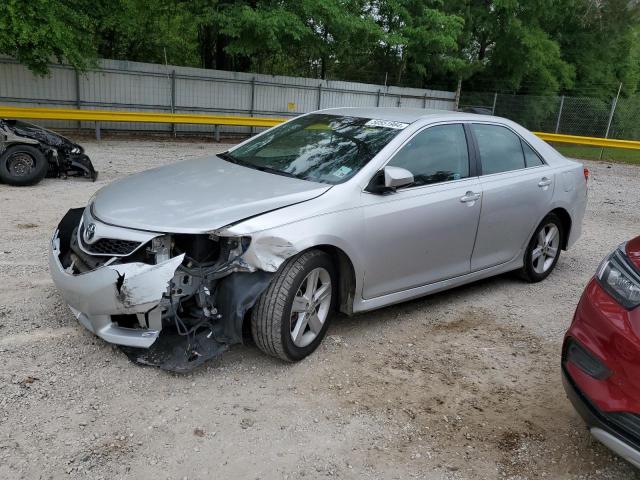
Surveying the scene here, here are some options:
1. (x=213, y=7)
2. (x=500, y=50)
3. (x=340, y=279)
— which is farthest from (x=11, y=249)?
(x=500, y=50)

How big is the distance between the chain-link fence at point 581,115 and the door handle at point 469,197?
17790mm

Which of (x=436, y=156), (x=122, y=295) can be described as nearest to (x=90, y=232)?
(x=122, y=295)

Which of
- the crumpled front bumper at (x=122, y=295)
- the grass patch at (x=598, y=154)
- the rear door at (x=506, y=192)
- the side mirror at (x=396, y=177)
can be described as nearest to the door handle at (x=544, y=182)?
the rear door at (x=506, y=192)

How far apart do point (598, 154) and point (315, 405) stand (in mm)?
20133

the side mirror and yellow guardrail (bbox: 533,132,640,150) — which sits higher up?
the side mirror

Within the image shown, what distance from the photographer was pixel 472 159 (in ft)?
15.5

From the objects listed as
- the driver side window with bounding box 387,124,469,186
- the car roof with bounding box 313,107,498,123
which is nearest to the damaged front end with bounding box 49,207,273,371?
the driver side window with bounding box 387,124,469,186

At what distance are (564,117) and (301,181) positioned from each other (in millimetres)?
21095

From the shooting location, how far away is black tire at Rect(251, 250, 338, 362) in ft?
11.2

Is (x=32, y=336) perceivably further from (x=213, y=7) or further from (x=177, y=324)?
(x=213, y=7)

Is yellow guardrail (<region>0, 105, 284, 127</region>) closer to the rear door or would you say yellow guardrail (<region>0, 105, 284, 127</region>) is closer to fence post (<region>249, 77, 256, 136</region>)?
fence post (<region>249, 77, 256, 136</region>)

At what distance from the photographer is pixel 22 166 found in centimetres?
827

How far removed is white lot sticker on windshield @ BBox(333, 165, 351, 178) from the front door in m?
0.23

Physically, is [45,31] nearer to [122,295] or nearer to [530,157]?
[530,157]
